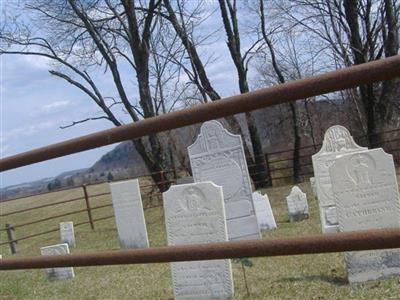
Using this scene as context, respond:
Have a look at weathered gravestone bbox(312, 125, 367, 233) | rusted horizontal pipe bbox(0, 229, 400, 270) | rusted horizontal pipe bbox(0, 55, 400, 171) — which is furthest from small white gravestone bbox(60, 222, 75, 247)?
rusted horizontal pipe bbox(0, 55, 400, 171)

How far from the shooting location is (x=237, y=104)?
144 cm

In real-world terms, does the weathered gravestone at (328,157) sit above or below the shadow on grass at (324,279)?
above

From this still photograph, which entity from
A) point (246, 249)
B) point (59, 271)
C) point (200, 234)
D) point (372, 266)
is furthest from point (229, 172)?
point (246, 249)

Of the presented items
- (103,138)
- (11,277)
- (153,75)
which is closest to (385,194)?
(103,138)

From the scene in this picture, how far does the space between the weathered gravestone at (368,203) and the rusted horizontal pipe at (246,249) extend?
4758mm

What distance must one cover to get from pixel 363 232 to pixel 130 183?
1060 centimetres

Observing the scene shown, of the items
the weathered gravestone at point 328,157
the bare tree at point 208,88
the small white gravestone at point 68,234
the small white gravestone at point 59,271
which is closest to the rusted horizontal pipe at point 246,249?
the weathered gravestone at point 328,157

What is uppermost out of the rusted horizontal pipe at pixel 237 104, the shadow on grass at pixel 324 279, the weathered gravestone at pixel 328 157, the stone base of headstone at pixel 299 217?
the rusted horizontal pipe at pixel 237 104

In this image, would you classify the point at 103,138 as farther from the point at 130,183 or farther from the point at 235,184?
the point at 130,183

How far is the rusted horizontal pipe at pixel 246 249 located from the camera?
133cm

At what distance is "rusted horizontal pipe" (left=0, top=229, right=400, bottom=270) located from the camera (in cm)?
133

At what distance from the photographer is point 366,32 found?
84.9 ft

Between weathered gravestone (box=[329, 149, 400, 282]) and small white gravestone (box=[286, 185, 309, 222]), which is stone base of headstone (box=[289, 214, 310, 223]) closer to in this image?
small white gravestone (box=[286, 185, 309, 222])

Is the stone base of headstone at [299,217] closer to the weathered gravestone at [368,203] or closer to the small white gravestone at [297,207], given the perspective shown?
the small white gravestone at [297,207]
